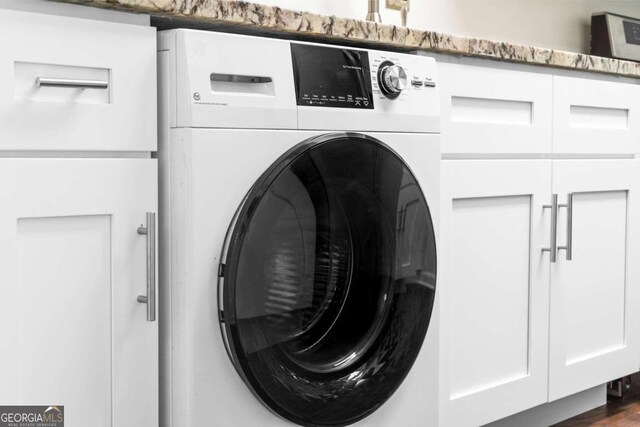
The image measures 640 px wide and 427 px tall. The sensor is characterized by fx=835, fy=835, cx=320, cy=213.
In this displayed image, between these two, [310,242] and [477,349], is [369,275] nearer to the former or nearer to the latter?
[310,242]

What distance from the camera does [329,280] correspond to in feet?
4.96

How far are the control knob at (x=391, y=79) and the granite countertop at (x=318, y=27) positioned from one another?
0.21 ft

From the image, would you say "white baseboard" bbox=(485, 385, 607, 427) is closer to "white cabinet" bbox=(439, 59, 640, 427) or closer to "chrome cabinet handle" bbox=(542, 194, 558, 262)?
"white cabinet" bbox=(439, 59, 640, 427)

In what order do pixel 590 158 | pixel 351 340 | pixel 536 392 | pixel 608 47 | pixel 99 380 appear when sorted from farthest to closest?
pixel 608 47
pixel 590 158
pixel 536 392
pixel 351 340
pixel 99 380

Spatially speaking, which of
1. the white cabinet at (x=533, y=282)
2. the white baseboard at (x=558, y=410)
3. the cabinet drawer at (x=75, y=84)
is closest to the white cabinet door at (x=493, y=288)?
the white cabinet at (x=533, y=282)

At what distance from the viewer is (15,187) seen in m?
1.16

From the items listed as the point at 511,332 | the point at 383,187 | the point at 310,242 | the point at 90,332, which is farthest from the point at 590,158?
the point at 90,332

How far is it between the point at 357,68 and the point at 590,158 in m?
0.91

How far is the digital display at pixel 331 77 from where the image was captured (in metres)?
1.43

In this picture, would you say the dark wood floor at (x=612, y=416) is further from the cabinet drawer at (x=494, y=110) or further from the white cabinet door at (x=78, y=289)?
the white cabinet door at (x=78, y=289)

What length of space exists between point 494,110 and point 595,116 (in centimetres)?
43

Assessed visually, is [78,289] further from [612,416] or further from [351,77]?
[612,416]

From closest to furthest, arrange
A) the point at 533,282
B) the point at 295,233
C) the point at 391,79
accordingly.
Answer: the point at 295,233
the point at 391,79
the point at 533,282

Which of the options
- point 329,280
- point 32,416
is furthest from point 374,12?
point 32,416
